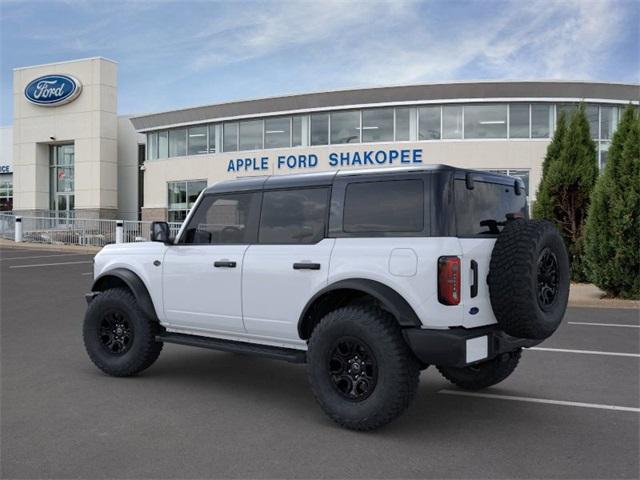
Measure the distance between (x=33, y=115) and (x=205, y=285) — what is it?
3759 centimetres

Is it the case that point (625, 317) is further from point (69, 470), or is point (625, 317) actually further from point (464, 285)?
point (69, 470)

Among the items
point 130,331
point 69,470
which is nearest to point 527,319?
point 69,470

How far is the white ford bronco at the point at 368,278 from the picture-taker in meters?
4.48

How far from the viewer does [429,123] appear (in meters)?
27.3

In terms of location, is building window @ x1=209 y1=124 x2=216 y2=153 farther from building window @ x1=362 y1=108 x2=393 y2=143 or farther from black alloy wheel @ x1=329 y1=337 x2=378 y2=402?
black alloy wheel @ x1=329 y1=337 x2=378 y2=402

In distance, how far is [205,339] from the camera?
5.91 meters

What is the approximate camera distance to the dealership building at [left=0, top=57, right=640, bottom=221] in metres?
26.4

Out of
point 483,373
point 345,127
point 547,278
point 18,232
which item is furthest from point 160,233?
point 18,232

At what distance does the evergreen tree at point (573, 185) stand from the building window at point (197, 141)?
20.8 meters

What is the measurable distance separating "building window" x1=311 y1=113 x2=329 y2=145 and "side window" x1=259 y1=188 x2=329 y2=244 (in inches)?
939

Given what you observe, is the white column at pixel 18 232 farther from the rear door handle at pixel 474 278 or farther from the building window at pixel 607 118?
the rear door handle at pixel 474 278

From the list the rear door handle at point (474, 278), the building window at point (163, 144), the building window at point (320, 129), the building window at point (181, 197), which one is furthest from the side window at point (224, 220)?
the building window at point (163, 144)

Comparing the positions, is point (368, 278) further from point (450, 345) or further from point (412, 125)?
point (412, 125)

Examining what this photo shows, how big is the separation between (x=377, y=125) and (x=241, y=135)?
7.23 metres
